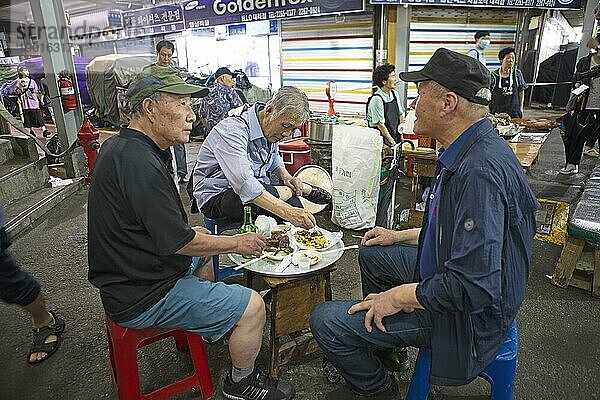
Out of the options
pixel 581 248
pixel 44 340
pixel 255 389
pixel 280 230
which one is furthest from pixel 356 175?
pixel 44 340

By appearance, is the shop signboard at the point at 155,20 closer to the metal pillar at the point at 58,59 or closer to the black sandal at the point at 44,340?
the metal pillar at the point at 58,59

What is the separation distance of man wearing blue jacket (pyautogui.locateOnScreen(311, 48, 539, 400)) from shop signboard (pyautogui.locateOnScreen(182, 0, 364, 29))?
5.49m

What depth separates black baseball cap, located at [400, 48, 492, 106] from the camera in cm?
158

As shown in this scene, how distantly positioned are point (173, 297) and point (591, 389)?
2306 mm

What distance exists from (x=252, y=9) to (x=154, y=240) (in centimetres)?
735

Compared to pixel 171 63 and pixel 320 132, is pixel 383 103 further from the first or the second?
pixel 171 63

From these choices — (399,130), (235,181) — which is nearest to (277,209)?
(235,181)

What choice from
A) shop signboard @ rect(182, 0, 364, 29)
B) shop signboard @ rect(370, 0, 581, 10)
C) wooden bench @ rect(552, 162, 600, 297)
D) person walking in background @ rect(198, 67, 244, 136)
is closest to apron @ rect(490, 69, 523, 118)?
shop signboard @ rect(370, 0, 581, 10)

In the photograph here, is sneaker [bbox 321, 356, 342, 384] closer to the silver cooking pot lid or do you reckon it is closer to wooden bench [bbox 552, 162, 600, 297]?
the silver cooking pot lid

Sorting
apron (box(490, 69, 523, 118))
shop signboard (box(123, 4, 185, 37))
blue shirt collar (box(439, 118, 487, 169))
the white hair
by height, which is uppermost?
shop signboard (box(123, 4, 185, 37))

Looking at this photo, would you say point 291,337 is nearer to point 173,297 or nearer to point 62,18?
point 173,297

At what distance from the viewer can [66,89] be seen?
5852mm

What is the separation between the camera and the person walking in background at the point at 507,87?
5781mm

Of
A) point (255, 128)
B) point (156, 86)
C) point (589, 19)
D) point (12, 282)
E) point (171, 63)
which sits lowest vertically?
point (12, 282)
